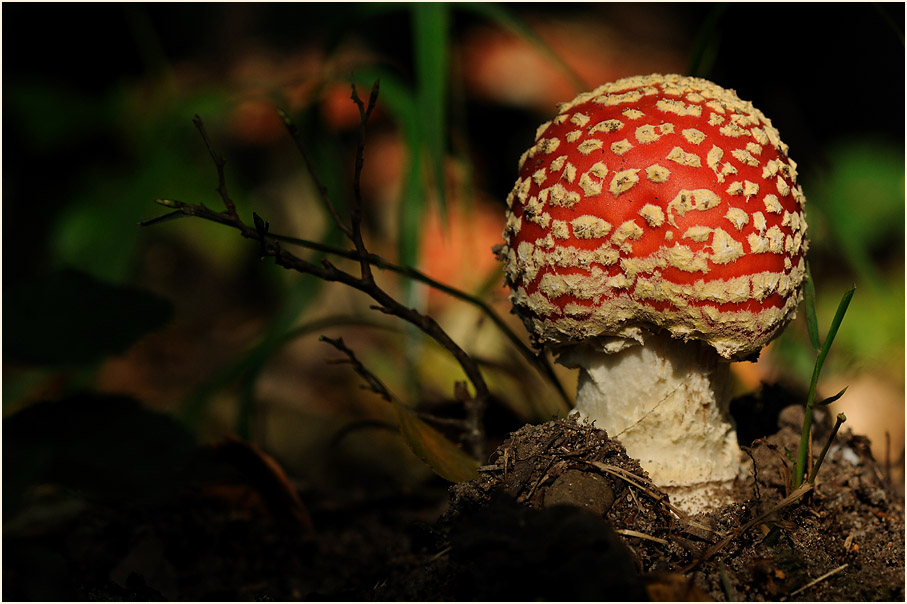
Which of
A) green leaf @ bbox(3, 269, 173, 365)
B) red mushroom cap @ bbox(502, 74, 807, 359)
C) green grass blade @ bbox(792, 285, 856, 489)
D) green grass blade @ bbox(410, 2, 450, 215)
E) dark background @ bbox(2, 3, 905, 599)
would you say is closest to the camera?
green grass blade @ bbox(792, 285, 856, 489)

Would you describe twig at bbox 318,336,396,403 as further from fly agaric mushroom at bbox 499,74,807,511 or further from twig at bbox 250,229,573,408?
fly agaric mushroom at bbox 499,74,807,511

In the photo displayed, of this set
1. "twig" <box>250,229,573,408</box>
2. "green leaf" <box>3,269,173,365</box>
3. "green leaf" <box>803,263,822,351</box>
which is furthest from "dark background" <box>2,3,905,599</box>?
"green leaf" <box>803,263,822,351</box>

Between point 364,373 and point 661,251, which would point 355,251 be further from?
point 661,251

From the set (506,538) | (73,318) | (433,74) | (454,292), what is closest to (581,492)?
(506,538)

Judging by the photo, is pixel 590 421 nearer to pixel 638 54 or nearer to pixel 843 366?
pixel 843 366

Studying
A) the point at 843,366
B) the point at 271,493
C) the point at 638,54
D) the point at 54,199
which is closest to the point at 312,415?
the point at 271,493

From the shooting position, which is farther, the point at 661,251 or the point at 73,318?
the point at 73,318
